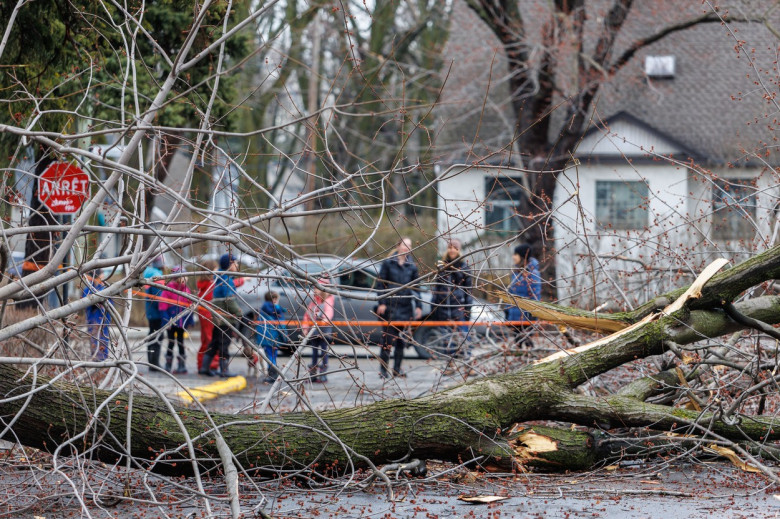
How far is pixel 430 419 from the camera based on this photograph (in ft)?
20.0

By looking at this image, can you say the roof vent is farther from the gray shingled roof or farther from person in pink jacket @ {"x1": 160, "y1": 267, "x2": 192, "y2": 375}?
person in pink jacket @ {"x1": 160, "y1": 267, "x2": 192, "y2": 375}

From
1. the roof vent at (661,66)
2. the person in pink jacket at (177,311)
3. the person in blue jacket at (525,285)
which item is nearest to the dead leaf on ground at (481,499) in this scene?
Result: the person in blue jacket at (525,285)

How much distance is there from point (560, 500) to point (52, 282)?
3303 millimetres

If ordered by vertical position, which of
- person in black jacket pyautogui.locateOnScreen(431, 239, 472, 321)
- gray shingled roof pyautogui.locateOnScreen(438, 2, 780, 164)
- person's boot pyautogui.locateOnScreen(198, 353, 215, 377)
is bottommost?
person's boot pyautogui.locateOnScreen(198, 353, 215, 377)

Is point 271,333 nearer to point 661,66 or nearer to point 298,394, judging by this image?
point 298,394

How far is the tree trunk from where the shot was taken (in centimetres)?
557

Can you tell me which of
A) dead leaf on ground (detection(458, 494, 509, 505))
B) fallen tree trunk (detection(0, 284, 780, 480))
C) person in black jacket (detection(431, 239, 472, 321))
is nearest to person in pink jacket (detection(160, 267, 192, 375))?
fallen tree trunk (detection(0, 284, 780, 480))

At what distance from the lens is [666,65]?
2809 centimetres

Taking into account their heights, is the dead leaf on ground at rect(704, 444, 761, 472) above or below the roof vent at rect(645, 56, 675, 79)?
below

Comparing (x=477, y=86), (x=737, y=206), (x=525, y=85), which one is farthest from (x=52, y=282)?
(x=477, y=86)

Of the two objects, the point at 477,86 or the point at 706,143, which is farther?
the point at 706,143

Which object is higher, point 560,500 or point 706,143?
point 706,143

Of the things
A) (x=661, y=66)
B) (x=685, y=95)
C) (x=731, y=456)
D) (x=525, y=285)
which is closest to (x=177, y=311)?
(x=525, y=285)

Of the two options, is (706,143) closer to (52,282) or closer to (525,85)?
(525,85)
